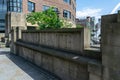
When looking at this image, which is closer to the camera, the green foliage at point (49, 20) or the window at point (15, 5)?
the green foliage at point (49, 20)

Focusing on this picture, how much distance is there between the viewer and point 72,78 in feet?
23.5

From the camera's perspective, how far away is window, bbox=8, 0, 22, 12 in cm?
3862

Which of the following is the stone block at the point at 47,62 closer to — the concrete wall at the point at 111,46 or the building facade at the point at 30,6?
the concrete wall at the point at 111,46

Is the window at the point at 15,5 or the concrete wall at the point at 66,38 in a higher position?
the window at the point at 15,5

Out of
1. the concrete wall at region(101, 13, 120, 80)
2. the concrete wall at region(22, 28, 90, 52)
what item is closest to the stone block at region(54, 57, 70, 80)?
the concrete wall at region(22, 28, 90, 52)

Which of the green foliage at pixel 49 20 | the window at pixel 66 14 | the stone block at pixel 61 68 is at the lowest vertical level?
the stone block at pixel 61 68

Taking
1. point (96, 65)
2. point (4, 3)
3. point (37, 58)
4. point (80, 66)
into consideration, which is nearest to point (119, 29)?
point (96, 65)

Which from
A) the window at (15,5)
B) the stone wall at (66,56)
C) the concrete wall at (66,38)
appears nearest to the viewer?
the stone wall at (66,56)

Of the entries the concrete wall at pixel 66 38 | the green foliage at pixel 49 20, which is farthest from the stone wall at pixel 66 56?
the green foliage at pixel 49 20

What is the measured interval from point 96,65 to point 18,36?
13.2 m

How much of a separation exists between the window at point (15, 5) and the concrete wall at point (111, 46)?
3575 cm

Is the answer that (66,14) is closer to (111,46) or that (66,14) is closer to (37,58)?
(37,58)

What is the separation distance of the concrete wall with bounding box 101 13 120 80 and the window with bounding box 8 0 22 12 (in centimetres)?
3575

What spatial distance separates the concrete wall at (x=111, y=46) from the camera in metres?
4.59
